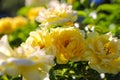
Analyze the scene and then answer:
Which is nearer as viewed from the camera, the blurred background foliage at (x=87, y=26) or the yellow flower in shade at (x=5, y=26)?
the blurred background foliage at (x=87, y=26)

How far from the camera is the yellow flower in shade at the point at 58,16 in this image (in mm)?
1193

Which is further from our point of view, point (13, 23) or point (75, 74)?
point (13, 23)

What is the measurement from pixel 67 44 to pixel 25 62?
0.65ft

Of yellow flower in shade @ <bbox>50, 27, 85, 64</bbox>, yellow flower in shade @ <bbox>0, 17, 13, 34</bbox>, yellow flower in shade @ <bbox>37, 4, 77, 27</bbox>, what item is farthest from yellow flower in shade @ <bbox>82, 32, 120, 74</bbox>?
yellow flower in shade @ <bbox>0, 17, 13, 34</bbox>

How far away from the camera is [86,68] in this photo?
3.78ft

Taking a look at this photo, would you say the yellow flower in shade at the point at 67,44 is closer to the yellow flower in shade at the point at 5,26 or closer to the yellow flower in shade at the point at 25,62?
Answer: the yellow flower in shade at the point at 25,62

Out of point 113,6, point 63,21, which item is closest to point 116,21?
point 113,6

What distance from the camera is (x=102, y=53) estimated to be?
107cm

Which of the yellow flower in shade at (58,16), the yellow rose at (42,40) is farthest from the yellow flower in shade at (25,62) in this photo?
the yellow flower in shade at (58,16)

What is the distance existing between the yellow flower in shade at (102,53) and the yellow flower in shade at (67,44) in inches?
0.9

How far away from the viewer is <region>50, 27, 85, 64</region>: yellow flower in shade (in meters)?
1.05

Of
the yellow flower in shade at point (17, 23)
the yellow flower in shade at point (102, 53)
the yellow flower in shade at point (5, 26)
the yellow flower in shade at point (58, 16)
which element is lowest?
the yellow flower in shade at point (102, 53)

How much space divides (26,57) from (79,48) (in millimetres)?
173

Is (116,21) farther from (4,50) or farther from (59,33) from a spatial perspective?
(4,50)
